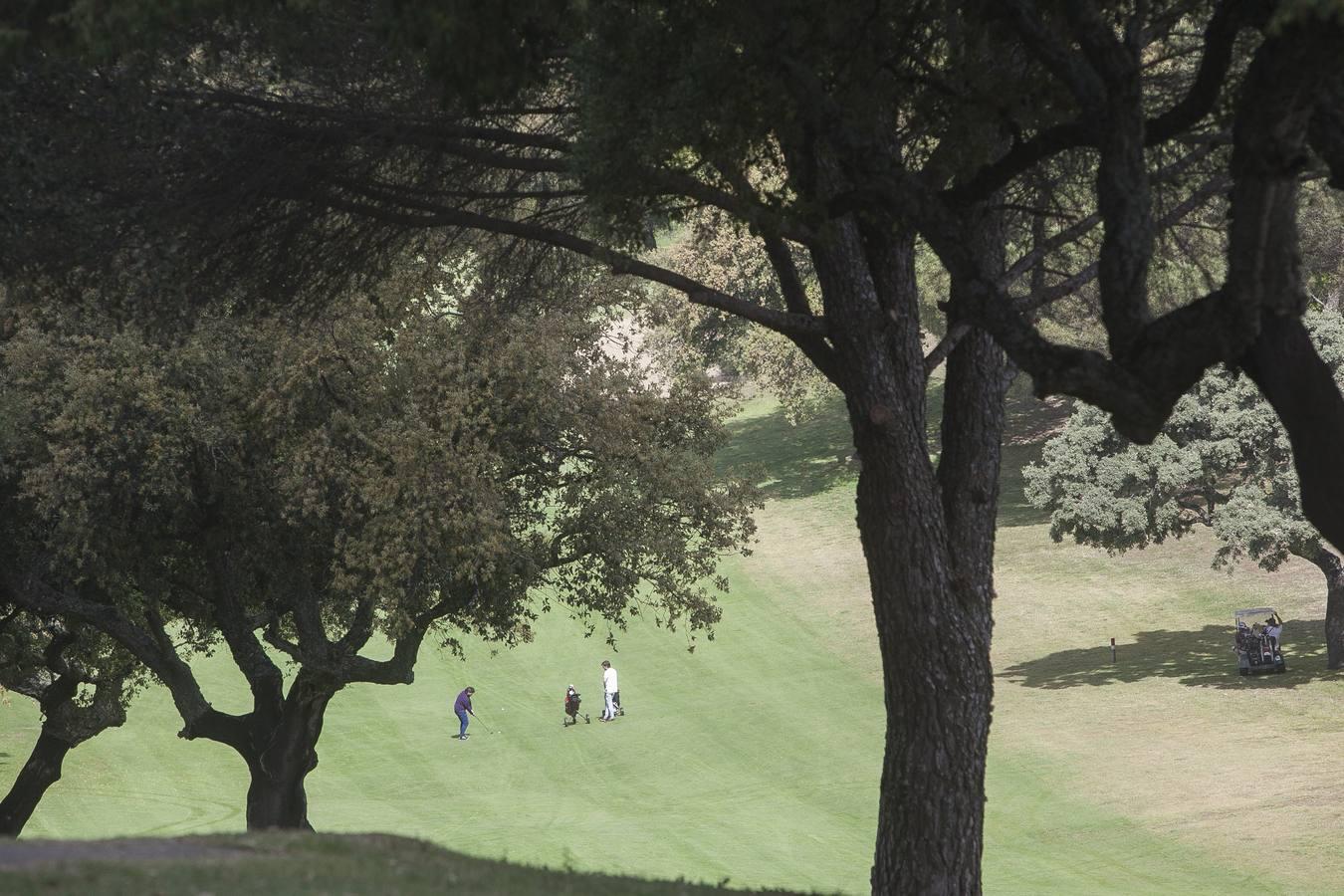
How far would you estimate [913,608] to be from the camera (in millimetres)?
12422

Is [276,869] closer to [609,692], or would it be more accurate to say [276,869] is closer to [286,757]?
[286,757]

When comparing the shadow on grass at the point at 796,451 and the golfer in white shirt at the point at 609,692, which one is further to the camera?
the shadow on grass at the point at 796,451

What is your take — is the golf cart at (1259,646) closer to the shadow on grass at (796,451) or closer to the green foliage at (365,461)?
the green foliage at (365,461)

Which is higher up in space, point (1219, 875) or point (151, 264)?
point (151, 264)

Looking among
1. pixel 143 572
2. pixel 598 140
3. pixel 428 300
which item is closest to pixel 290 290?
pixel 598 140

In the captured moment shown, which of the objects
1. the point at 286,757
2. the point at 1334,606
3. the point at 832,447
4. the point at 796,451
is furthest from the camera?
the point at 796,451

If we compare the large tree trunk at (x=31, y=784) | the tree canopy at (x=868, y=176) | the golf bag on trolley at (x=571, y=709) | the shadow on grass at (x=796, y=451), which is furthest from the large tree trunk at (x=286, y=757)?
the shadow on grass at (x=796, y=451)

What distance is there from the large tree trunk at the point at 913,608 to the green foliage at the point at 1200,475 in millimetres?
23451

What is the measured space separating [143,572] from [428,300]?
5.18 meters

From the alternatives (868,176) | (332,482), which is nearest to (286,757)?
(332,482)

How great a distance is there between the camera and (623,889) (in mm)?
8812

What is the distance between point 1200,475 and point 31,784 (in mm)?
23782

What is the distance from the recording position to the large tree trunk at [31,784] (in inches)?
977

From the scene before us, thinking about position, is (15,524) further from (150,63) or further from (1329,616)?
(1329,616)
